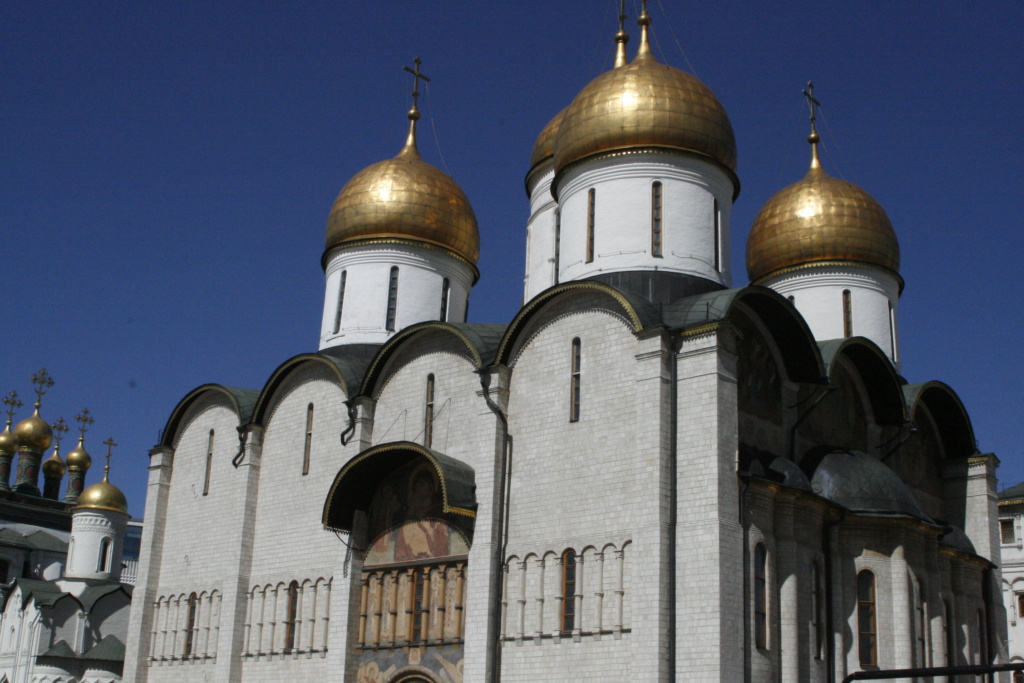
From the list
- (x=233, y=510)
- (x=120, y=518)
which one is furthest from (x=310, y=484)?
(x=120, y=518)

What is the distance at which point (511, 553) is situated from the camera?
14.0m

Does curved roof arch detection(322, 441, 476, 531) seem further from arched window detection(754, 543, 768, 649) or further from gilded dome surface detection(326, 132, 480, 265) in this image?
gilded dome surface detection(326, 132, 480, 265)

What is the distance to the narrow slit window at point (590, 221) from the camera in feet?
51.2

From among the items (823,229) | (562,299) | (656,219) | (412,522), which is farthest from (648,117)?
(412,522)

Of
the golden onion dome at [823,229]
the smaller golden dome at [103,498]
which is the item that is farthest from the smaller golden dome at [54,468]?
the golden onion dome at [823,229]

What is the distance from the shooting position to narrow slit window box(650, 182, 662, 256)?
50.2 feet

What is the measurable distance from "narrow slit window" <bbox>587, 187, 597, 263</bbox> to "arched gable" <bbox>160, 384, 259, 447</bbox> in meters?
6.48

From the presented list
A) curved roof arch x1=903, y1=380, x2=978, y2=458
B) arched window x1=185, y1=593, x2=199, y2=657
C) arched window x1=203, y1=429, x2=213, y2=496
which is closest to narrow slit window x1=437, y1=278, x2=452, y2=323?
arched window x1=203, y1=429, x2=213, y2=496

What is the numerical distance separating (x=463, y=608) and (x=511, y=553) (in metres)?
1.11

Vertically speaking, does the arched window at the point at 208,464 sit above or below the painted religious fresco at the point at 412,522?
above

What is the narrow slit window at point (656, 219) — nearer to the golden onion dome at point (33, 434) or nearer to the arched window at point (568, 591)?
the arched window at point (568, 591)

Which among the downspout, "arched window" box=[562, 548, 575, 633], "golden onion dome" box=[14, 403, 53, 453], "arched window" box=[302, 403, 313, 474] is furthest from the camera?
"golden onion dome" box=[14, 403, 53, 453]

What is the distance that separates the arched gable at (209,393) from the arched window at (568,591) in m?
7.14

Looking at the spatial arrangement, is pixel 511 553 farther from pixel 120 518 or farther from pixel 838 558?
pixel 120 518
